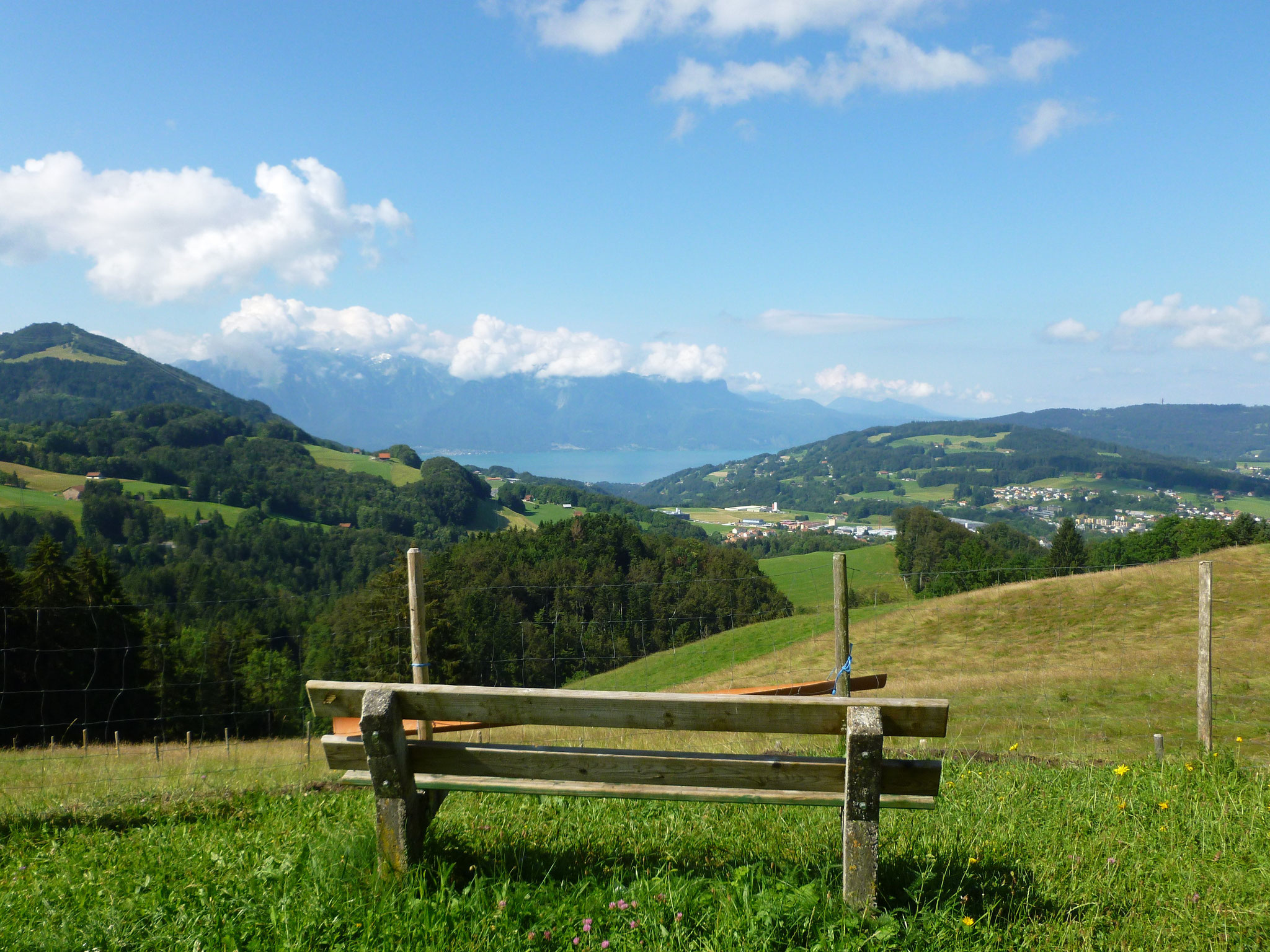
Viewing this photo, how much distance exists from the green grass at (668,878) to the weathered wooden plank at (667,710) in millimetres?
663

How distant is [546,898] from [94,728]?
32.0 metres

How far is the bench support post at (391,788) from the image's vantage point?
111 inches

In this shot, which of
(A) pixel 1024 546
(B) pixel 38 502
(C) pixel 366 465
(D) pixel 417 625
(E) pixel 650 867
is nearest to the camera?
(E) pixel 650 867

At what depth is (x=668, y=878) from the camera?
2893 mm

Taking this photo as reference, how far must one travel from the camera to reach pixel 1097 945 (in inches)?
103

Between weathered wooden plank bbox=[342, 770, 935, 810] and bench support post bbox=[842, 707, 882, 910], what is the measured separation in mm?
114

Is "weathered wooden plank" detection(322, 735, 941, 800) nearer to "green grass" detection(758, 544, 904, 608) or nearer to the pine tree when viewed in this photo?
"green grass" detection(758, 544, 904, 608)

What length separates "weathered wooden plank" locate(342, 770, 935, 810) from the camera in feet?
9.05

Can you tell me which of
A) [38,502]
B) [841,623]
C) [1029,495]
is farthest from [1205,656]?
[1029,495]

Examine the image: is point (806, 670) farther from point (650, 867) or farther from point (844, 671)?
point (650, 867)

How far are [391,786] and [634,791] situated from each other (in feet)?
3.17

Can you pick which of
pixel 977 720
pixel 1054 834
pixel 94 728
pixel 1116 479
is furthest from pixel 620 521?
pixel 1116 479

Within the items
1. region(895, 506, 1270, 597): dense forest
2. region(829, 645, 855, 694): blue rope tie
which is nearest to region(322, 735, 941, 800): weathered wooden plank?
region(829, 645, 855, 694): blue rope tie

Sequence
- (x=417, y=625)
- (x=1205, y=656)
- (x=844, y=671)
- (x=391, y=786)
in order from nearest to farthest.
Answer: (x=391, y=786)
(x=417, y=625)
(x=844, y=671)
(x=1205, y=656)
